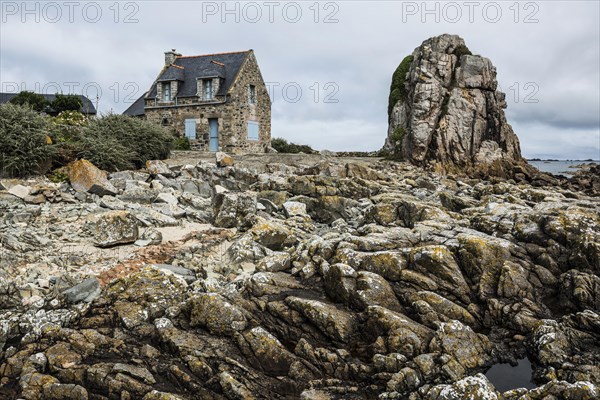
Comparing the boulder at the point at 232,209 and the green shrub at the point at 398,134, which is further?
the green shrub at the point at 398,134

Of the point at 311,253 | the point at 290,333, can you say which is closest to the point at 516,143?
the point at 311,253

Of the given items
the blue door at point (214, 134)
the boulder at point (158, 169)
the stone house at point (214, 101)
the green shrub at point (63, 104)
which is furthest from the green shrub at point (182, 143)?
the boulder at point (158, 169)

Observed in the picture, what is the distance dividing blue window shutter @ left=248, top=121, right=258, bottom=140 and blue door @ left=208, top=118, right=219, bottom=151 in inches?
98.0

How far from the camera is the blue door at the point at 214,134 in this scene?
3434 cm

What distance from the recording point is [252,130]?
117ft

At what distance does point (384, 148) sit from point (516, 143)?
11465 millimetres

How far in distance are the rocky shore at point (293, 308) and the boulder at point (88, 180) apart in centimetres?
203

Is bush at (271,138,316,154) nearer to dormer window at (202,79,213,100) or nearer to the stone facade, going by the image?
the stone facade

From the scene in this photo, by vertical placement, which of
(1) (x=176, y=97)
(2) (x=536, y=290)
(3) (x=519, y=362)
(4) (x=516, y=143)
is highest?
(1) (x=176, y=97)

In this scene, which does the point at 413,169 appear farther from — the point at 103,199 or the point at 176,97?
the point at 103,199

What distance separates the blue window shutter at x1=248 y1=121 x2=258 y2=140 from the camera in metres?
35.2

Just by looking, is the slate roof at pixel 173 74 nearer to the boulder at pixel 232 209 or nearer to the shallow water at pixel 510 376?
the boulder at pixel 232 209

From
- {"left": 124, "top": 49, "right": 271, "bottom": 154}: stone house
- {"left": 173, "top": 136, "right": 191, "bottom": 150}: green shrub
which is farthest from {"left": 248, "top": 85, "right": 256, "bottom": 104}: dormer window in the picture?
{"left": 173, "top": 136, "right": 191, "bottom": 150}: green shrub

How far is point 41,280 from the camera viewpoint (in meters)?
8.92
